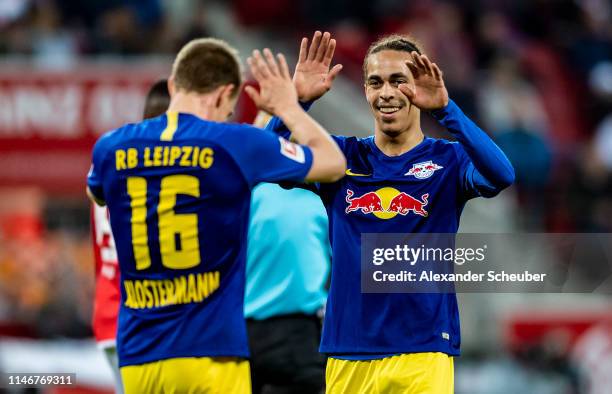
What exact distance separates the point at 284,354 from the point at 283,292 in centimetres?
35

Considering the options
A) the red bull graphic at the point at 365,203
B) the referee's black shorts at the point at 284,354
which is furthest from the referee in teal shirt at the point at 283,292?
the red bull graphic at the point at 365,203

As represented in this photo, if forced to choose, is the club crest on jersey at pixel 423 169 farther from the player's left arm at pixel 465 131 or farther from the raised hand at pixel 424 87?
the raised hand at pixel 424 87

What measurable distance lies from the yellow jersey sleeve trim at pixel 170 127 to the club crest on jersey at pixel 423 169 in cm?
118

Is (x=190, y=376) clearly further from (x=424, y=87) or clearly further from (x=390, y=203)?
(x=424, y=87)

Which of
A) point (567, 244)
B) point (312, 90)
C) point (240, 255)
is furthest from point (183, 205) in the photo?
point (567, 244)

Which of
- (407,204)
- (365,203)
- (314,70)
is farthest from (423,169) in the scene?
(314,70)

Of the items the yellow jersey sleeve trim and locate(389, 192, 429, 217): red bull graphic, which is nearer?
the yellow jersey sleeve trim

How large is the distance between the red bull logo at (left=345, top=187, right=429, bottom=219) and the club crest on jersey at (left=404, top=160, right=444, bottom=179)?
0.10 metres

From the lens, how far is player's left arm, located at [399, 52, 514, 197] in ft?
17.6

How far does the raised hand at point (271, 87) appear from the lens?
5.14 m

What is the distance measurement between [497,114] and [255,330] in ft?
26.9

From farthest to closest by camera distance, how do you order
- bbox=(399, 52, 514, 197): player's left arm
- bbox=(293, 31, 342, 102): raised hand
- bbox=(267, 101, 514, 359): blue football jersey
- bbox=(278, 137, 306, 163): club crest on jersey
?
bbox=(293, 31, 342, 102): raised hand → bbox=(267, 101, 514, 359): blue football jersey → bbox=(399, 52, 514, 197): player's left arm → bbox=(278, 137, 306, 163): club crest on jersey

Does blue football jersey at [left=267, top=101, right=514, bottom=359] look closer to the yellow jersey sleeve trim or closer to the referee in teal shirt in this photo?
the yellow jersey sleeve trim

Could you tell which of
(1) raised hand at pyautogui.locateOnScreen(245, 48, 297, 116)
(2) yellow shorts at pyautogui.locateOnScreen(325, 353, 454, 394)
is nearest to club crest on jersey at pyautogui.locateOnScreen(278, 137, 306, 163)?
(1) raised hand at pyautogui.locateOnScreen(245, 48, 297, 116)
